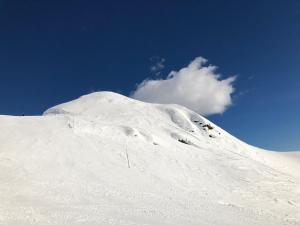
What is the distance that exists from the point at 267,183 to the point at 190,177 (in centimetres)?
561

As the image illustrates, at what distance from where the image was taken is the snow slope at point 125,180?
955cm

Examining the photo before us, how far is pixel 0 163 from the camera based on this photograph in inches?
563

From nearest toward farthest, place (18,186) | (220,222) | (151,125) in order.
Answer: (220,222) → (18,186) → (151,125)

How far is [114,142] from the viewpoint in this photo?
2142 centimetres

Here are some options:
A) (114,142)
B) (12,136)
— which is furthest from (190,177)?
(12,136)

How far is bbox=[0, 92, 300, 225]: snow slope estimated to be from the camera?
9.55 m

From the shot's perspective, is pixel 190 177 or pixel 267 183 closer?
pixel 190 177

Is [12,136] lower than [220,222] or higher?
higher

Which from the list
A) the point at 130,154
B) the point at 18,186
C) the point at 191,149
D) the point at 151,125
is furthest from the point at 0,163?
the point at 151,125

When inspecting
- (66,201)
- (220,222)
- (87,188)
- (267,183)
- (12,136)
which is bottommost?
(220,222)

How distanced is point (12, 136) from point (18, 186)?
339 inches

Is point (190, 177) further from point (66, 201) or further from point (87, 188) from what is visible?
point (66, 201)

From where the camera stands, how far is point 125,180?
14906 mm

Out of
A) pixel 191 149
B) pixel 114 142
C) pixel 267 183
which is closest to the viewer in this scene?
pixel 267 183
